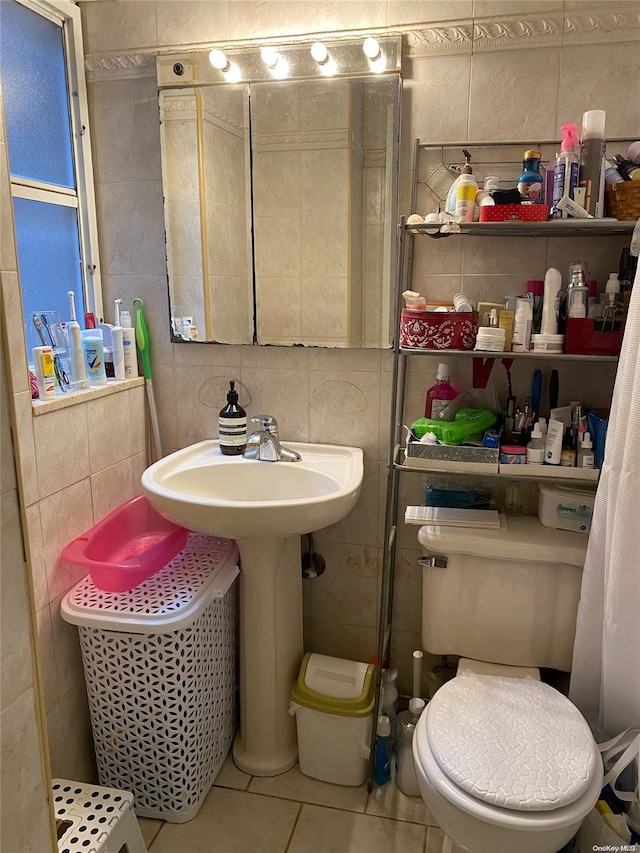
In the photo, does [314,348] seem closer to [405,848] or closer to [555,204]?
[555,204]

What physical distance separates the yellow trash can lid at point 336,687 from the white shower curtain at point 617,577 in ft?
1.81

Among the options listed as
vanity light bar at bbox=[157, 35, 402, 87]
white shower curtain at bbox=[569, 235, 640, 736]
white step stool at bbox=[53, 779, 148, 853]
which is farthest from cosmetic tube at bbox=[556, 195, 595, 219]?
white step stool at bbox=[53, 779, 148, 853]

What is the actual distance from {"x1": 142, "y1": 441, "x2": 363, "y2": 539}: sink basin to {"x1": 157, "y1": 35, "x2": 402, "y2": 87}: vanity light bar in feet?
3.39

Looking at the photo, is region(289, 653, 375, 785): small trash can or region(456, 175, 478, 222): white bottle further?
region(289, 653, 375, 785): small trash can

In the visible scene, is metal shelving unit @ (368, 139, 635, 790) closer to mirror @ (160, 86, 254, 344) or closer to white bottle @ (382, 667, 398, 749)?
white bottle @ (382, 667, 398, 749)

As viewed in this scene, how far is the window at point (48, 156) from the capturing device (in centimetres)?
169

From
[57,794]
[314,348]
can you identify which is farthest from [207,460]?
[57,794]

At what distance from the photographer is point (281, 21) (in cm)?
173

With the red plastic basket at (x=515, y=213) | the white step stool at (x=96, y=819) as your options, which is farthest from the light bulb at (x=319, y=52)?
the white step stool at (x=96, y=819)

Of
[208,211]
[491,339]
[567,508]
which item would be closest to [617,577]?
[567,508]

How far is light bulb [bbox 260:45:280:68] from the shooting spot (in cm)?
173

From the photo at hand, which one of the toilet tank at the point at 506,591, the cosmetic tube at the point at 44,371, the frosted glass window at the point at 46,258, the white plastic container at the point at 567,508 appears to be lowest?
the toilet tank at the point at 506,591

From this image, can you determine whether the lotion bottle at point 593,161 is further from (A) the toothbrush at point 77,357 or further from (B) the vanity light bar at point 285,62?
(A) the toothbrush at point 77,357

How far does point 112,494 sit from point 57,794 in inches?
29.9
